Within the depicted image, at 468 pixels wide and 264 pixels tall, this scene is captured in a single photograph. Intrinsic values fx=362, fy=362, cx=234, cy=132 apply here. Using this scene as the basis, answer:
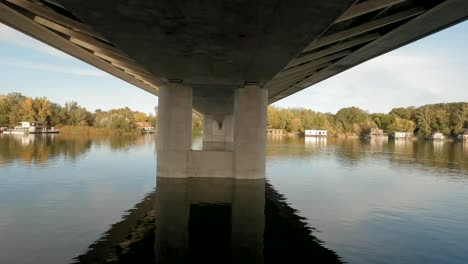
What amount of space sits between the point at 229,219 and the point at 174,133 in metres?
11.7

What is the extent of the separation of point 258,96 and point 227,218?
12408mm

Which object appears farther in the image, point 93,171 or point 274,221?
point 93,171

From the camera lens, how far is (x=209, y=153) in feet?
87.9

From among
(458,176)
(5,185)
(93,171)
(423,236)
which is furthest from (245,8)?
(458,176)

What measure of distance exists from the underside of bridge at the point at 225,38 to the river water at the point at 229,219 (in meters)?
3.23

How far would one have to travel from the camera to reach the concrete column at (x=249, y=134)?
1024 inches

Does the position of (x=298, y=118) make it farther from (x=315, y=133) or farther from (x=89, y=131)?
(x=89, y=131)

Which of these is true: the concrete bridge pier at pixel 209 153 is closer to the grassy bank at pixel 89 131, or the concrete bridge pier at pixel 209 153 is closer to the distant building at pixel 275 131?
the grassy bank at pixel 89 131

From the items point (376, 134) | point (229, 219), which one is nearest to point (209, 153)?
point (229, 219)

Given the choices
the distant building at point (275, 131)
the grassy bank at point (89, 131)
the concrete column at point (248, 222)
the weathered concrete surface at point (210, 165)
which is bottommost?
the concrete column at point (248, 222)

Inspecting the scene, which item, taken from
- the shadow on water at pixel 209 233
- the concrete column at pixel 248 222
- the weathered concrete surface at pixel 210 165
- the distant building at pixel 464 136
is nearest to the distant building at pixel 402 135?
the distant building at pixel 464 136

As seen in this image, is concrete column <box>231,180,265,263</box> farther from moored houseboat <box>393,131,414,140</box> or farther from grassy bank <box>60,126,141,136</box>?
moored houseboat <box>393,131,414,140</box>

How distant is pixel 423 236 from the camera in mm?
13977

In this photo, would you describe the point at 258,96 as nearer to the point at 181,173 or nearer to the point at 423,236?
the point at 181,173
